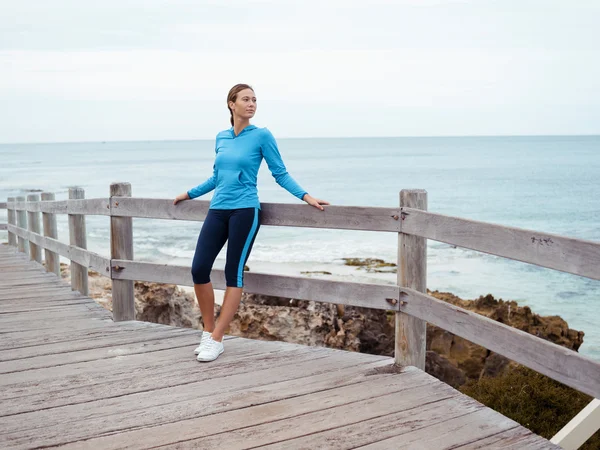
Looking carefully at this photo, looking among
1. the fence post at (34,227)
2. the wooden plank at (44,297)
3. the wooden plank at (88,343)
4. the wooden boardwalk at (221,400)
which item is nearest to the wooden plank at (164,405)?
the wooden boardwalk at (221,400)

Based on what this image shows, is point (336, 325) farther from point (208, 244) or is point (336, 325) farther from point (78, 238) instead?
point (208, 244)

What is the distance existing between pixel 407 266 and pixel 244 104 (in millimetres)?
1561

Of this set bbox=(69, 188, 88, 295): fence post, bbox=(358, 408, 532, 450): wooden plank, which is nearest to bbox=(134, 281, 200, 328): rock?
bbox=(69, 188, 88, 295): fence post

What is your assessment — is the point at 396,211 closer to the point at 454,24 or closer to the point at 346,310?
the point at 346,310

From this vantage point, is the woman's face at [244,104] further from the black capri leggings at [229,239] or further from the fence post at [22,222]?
the fence post at [22,222]

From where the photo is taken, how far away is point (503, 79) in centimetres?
10044

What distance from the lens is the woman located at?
4492 mm

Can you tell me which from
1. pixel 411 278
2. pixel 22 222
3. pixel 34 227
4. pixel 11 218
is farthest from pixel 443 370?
pixel 11 218

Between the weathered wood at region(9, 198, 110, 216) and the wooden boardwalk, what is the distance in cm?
112

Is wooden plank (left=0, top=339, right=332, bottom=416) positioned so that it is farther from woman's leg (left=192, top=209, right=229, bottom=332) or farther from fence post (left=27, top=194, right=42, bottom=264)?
fence post (left=27, top=194, right=42, bottom=264)

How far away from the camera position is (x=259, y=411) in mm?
3494

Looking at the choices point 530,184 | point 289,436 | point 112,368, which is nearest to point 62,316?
point 112,368

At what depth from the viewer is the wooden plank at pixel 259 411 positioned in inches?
124

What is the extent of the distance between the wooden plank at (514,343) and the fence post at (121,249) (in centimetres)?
258
